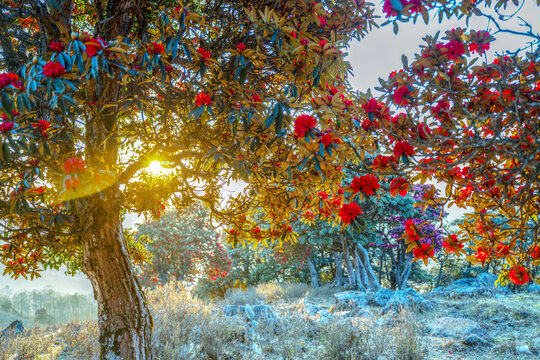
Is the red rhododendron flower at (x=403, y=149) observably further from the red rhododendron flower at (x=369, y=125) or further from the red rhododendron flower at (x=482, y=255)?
the red rhododendron flower at (x=482, y=255)

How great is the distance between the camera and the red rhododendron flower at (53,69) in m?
1.22

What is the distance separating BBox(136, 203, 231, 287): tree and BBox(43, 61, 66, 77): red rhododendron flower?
1099 cm

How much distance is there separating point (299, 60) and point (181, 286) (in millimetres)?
5169

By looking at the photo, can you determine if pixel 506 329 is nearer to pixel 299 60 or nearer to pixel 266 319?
pixel 266 319

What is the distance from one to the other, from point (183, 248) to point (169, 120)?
10552 millimetres

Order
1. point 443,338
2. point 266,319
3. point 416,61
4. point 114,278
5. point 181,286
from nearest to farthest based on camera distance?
point 416,61 → point 114,278 → point 443,338 → point 266,319 → point 181,286

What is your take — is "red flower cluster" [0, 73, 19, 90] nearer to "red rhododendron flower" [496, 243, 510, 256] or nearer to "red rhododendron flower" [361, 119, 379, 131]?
"red rhododendron flower" [361, 119, 379, 131]

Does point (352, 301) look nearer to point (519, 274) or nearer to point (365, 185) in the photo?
point (519, 274)

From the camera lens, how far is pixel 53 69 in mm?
1232

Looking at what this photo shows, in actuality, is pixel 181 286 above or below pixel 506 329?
above

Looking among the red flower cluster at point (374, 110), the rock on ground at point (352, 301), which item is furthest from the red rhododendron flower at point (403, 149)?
the rock on ground at point (352, 301)

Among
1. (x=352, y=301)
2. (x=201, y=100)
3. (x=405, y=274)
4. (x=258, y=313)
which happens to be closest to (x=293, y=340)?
(x=258, y=313)

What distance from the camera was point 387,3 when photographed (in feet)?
4.12

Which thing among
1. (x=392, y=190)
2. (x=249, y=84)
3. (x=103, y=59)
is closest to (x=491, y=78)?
(x=392, y=190)
